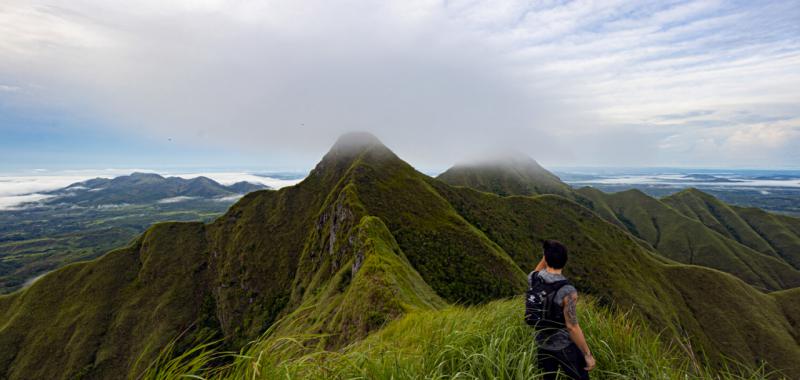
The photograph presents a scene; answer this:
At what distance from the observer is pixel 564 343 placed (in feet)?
16.7

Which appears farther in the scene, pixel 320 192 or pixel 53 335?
pixel 320 192

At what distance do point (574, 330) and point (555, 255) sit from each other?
1.26m

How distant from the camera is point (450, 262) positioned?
218ft

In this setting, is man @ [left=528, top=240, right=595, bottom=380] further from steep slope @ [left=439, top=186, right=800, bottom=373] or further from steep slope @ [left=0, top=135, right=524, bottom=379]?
steep slope @ [left=439, top=186, right=800, bottom=373]

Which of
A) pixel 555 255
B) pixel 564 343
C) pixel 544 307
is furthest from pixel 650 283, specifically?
pixel 564 343

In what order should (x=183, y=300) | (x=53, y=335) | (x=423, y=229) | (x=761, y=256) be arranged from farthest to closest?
(x=761, y=256)
(x=183, y=300)
(x=53, y=335)
(x=423, y=229)

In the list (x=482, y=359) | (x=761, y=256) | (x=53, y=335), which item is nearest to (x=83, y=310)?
(x=53, y=335)

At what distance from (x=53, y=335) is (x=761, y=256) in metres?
266

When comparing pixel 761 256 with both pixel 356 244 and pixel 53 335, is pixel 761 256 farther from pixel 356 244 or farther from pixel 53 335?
pixel 53 335

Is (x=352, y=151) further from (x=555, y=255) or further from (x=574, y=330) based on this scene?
(x=574, y=330)

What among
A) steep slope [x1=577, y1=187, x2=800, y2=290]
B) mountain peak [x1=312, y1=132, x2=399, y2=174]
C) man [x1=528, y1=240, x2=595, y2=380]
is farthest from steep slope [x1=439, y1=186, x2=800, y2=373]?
man [x1=528, y1=240, x2=595, y2=380]

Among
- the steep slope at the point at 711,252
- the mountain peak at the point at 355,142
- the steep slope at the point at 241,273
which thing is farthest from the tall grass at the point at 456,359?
the steep slope at the point at 711,252

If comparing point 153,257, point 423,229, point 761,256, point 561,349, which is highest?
point 561,349

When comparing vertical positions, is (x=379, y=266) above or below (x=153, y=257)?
above
